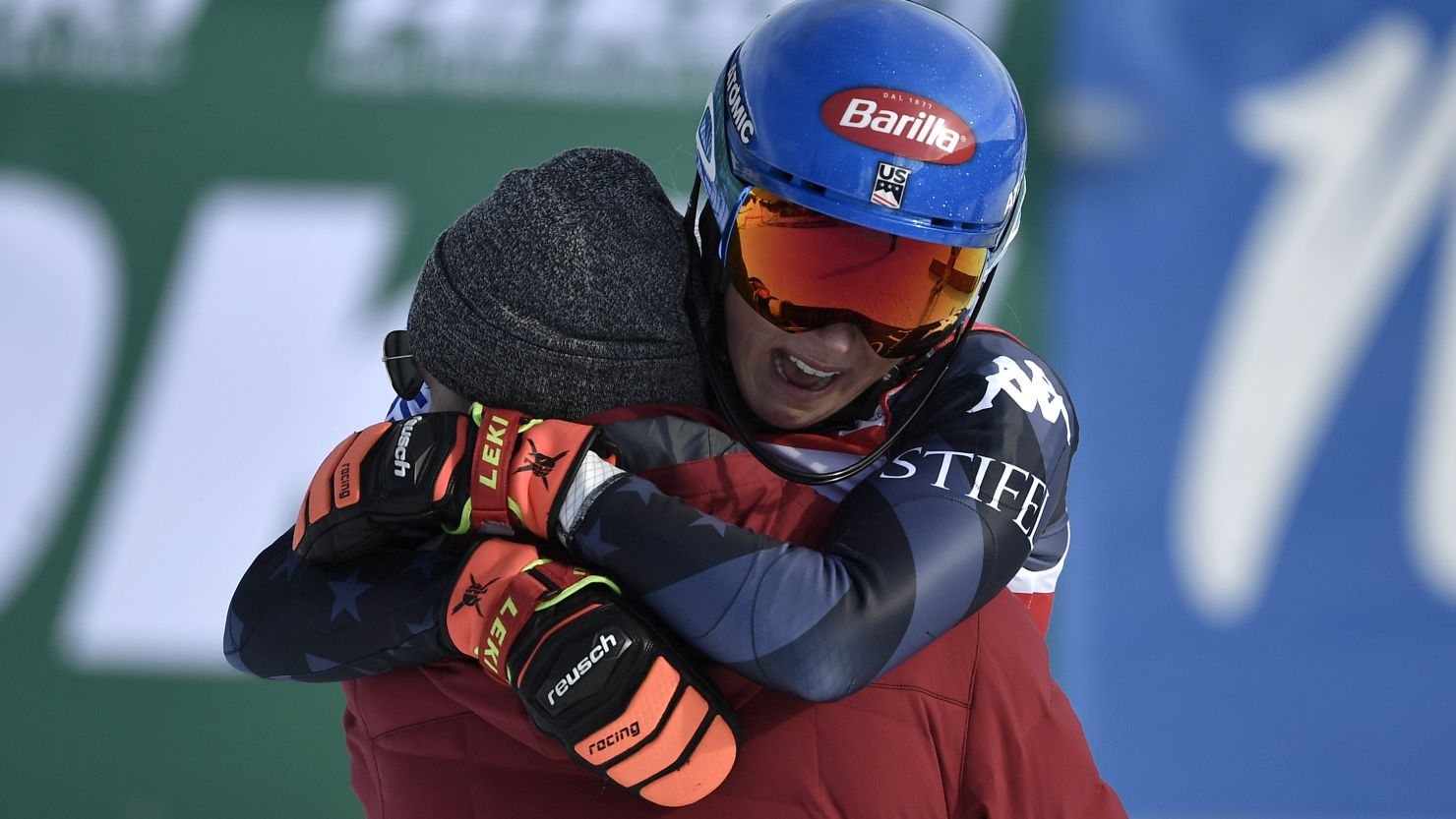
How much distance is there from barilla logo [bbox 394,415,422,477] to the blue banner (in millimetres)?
2967

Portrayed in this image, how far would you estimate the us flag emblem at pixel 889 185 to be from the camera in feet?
4.53

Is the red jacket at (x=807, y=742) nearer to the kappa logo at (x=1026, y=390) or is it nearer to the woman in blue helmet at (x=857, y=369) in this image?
the woman in blue helmet at (x=857, y=369)

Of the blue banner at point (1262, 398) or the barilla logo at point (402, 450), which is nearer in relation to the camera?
the barilla logo at point (402, 450)

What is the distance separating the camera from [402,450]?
4.07 feet

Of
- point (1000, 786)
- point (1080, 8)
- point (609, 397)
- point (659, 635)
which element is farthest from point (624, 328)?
point (1080, 8)

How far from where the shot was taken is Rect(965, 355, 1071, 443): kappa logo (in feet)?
4.68

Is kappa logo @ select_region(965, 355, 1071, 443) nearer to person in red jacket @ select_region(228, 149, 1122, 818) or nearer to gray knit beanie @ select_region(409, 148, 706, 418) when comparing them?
person in red jacket @ select_region(228, 149, 1122, 818)

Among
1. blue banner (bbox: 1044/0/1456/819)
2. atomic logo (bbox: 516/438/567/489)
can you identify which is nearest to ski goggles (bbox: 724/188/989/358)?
atomic logo (bbox: 516/438/567/489)

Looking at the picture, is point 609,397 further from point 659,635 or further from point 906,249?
point 906,249

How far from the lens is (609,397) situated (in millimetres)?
1320

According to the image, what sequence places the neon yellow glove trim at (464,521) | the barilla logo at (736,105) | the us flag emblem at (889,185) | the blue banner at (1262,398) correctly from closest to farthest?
the neon yellow glove trim at (464,521)
the us flag emblem at (889,185)
the barilla logo at (736,105)
the blue banner at (1262,398)

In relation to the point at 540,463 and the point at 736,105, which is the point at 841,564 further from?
the point at 736,105

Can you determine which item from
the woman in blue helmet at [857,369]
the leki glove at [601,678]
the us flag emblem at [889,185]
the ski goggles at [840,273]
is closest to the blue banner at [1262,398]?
the woman in blue helmet at [857,369]

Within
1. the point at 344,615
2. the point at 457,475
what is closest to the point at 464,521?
the point at 457,475
